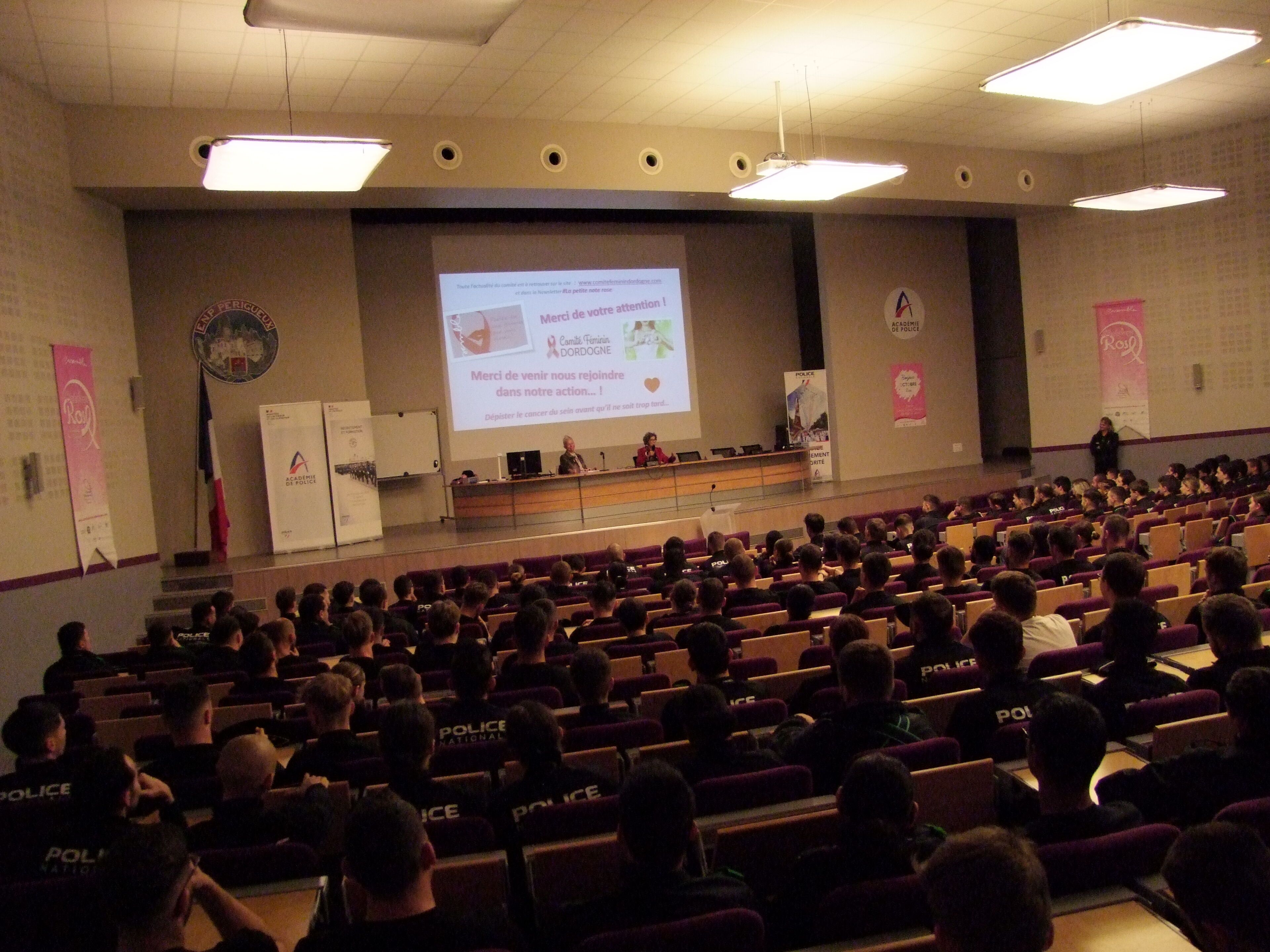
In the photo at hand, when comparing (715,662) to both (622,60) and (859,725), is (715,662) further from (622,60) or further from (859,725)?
(622,60)

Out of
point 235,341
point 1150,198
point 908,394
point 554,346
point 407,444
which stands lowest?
point 407,444

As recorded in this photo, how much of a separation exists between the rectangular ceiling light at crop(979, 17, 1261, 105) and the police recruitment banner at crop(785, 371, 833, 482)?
8.21 meters

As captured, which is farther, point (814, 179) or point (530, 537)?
point (530, 537)

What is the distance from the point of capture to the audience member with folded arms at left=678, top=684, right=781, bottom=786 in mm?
2994

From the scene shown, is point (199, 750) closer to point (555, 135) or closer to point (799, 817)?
point (799, 817)

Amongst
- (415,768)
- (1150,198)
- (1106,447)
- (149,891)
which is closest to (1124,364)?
(1106,447)

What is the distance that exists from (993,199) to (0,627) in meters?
13.1

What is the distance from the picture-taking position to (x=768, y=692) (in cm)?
422

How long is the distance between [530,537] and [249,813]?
8.87m

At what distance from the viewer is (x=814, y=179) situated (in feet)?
32.7

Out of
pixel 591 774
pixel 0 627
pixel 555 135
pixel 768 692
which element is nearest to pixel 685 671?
pixel 768 692

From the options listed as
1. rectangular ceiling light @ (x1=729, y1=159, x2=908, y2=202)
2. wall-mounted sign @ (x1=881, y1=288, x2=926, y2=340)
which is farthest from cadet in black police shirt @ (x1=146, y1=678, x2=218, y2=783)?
wall-mounted sign @ (x1=881, y1=288, x2=926, y2=340)

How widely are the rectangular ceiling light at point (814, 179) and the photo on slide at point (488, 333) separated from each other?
5.30 meters

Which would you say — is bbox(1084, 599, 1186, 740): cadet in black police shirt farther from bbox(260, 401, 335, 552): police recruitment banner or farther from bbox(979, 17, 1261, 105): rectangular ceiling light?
bbox(260, 401, 335, 552): police recruitment banner
